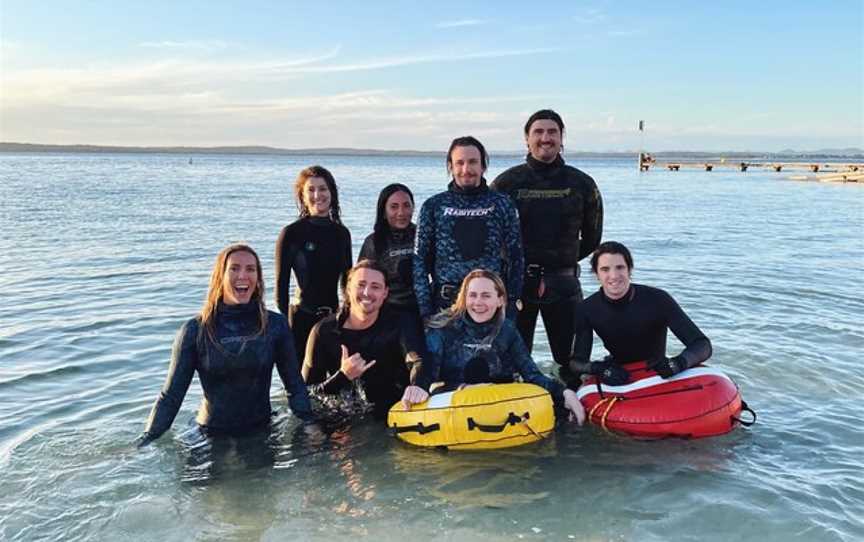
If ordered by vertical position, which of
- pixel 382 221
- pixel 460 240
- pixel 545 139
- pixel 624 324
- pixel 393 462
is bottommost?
pixel 393 462

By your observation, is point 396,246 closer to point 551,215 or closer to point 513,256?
point 513,256

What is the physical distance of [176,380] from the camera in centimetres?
489

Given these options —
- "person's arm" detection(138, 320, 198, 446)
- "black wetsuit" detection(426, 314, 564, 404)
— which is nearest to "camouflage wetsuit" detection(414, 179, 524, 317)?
"black wetsuit" detection(426, 314, 564, 404)

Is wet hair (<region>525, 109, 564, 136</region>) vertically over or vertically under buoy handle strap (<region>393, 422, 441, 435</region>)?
over

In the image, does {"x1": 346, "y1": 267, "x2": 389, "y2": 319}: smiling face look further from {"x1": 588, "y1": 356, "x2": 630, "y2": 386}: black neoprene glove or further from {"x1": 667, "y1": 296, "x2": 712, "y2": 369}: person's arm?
{"x1": 667, "y1": 296, "x2": 712, "y2": 369}: person's arm

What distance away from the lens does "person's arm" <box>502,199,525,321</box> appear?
553 centimetres

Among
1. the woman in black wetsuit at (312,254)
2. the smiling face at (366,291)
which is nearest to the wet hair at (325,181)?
the woman in black wetsuit at (312,254)

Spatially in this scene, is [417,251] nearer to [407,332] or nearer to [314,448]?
[407,332]

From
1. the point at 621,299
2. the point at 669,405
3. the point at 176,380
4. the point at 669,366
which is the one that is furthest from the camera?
the point at 621,299

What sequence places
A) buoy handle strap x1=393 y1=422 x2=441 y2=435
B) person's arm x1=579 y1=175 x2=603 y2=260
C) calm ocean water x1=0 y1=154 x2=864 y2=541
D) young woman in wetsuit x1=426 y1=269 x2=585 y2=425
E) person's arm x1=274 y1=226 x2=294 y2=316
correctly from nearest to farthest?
calm ocean water x1=0 y1=154 x2=864 y2=541
buoy handle strap x1=393 y1=422 x2=441 y2=435
young woman in wetsuit x1=426 y1=269 x2=585 y2=425
person's arm x1=274 y1=226 x2=294 y2=316
person's arm x1=579 y1=175 x2=603 y2=260

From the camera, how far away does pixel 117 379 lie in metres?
7.48

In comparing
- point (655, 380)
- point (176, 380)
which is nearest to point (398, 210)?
point (176, 380)

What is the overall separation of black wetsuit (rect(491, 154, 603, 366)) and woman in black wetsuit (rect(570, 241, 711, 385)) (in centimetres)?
49

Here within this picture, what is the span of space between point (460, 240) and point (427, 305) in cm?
59
